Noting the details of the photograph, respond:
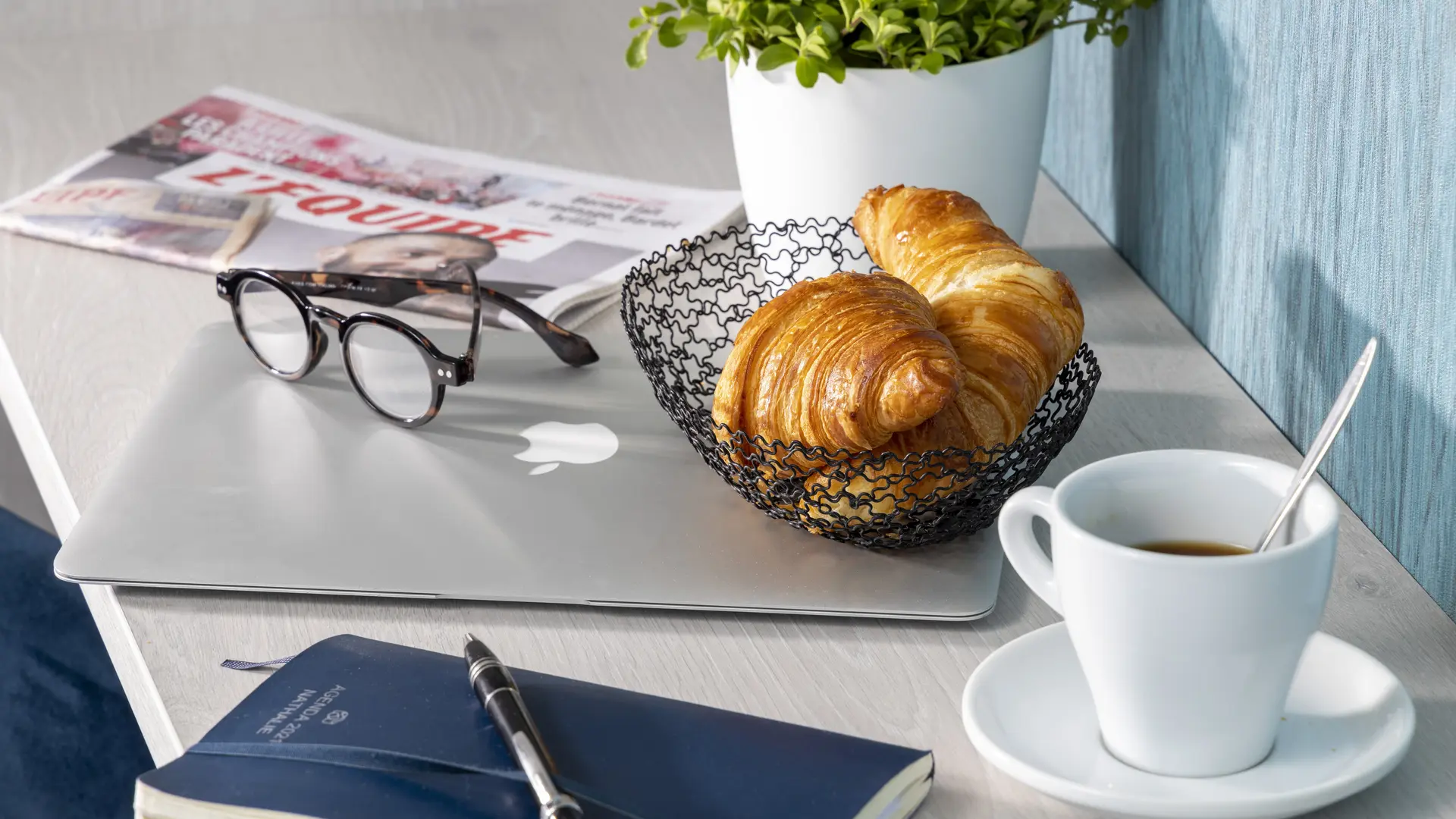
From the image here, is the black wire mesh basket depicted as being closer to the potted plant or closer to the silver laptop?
the silver laptop

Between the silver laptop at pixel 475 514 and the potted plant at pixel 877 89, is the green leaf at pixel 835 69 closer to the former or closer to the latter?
the potted plant at pixel 877 89

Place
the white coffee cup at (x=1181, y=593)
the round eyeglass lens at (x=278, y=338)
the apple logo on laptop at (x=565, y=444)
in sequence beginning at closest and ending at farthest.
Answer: the white coffee cup at (x=1181, y=593) → the apple logo on laptop at (x=565, y=444) → the round eyeglass lens at (x=278, y=338)

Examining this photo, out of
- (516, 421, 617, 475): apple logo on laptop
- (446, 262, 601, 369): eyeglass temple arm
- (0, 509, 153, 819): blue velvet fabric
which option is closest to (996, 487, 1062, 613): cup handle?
(516, 421, 617, 475): apple logo on laptop

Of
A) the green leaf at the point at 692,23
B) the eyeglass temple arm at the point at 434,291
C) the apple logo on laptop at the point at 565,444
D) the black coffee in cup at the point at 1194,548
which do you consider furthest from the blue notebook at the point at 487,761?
the green leaf at the point at 692,23

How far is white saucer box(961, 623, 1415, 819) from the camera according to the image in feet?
1.51

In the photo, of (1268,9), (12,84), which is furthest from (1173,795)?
(12,84)

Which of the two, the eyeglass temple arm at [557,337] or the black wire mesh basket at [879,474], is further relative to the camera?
the eyeglass temple arm at [557,337]

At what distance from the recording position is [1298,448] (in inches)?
28.2

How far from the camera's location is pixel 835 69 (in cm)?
78

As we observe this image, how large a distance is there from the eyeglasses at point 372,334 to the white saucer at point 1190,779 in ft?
1.19

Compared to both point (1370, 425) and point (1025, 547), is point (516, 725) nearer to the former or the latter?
point (1025, 547)

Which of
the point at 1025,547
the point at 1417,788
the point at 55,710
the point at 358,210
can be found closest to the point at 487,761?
the point at 1025,547

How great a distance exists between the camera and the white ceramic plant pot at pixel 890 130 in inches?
31.5

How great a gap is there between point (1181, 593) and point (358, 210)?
79cm
